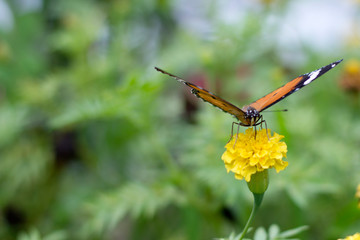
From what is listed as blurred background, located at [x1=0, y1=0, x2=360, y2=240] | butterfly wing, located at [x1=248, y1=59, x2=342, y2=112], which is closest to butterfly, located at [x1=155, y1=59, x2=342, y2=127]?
butterfly wing, located at [x1=248, y1=59, x2=342, y2=112]

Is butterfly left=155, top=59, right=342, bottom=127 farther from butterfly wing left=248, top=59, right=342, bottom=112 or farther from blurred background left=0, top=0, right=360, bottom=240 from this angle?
blurred background left=0, top=0, right=360, bottom=240

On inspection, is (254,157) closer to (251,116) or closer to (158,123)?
(251,116)

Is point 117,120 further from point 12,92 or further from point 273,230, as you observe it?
point 273,230

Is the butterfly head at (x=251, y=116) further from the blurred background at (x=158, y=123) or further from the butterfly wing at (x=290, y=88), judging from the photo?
the blurred background at (x=158, y=123)

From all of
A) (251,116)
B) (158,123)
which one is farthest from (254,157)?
(158,123)

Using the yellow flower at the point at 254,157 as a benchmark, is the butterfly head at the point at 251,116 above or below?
above

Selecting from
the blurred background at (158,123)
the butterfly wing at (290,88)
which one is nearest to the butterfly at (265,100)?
the butterfly wing at (290,88)
